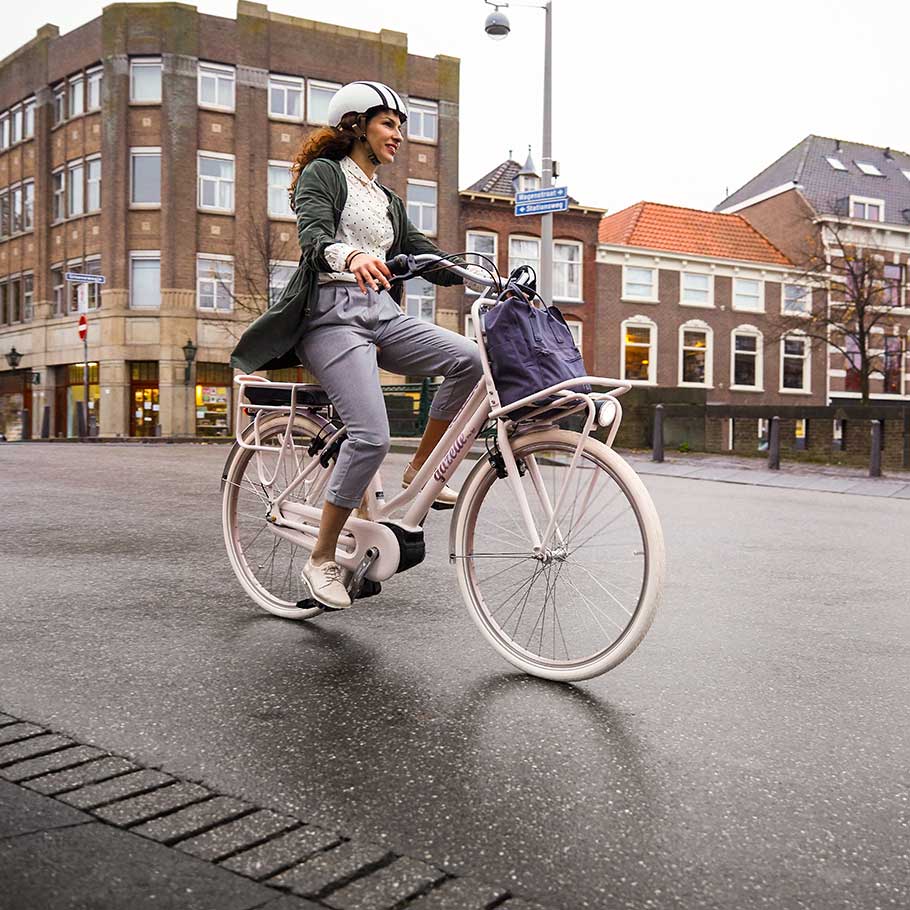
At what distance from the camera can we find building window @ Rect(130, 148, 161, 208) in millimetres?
34188

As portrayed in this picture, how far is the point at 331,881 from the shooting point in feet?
5.76

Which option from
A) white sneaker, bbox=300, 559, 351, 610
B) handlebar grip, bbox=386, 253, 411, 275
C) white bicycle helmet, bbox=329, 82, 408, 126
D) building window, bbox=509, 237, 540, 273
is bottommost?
white sneaker, bbox=300, 559, 351, 610

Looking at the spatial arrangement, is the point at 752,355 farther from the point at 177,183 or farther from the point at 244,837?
the point at 244,837

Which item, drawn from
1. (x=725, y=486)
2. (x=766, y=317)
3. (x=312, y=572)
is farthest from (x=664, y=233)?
(x=312, y=572)

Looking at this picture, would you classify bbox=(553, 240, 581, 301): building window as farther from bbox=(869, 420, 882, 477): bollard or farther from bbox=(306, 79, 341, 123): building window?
bbox=(869, 420, 882, 477): bollard

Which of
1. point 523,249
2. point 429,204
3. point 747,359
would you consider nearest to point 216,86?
point 429,204

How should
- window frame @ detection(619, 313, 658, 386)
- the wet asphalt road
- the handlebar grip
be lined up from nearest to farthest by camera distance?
1. the wet asphalt road
2. the handlebar grip
3. window frame @ detection(619, 313, 658, 386)

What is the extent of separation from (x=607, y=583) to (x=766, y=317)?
40.4m

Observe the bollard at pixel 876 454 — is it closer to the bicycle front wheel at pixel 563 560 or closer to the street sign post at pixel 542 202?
the street sign post at pixel 542 202

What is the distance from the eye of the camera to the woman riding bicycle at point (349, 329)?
11.4 ft

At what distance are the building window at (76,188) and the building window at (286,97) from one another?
281 inches

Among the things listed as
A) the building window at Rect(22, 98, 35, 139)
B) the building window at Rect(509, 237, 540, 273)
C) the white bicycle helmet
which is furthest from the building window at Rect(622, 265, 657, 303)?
the white bicycle helmet

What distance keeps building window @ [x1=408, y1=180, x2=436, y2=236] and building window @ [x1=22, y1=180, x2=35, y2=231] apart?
1447 cm

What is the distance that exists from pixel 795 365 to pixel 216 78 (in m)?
25.4
